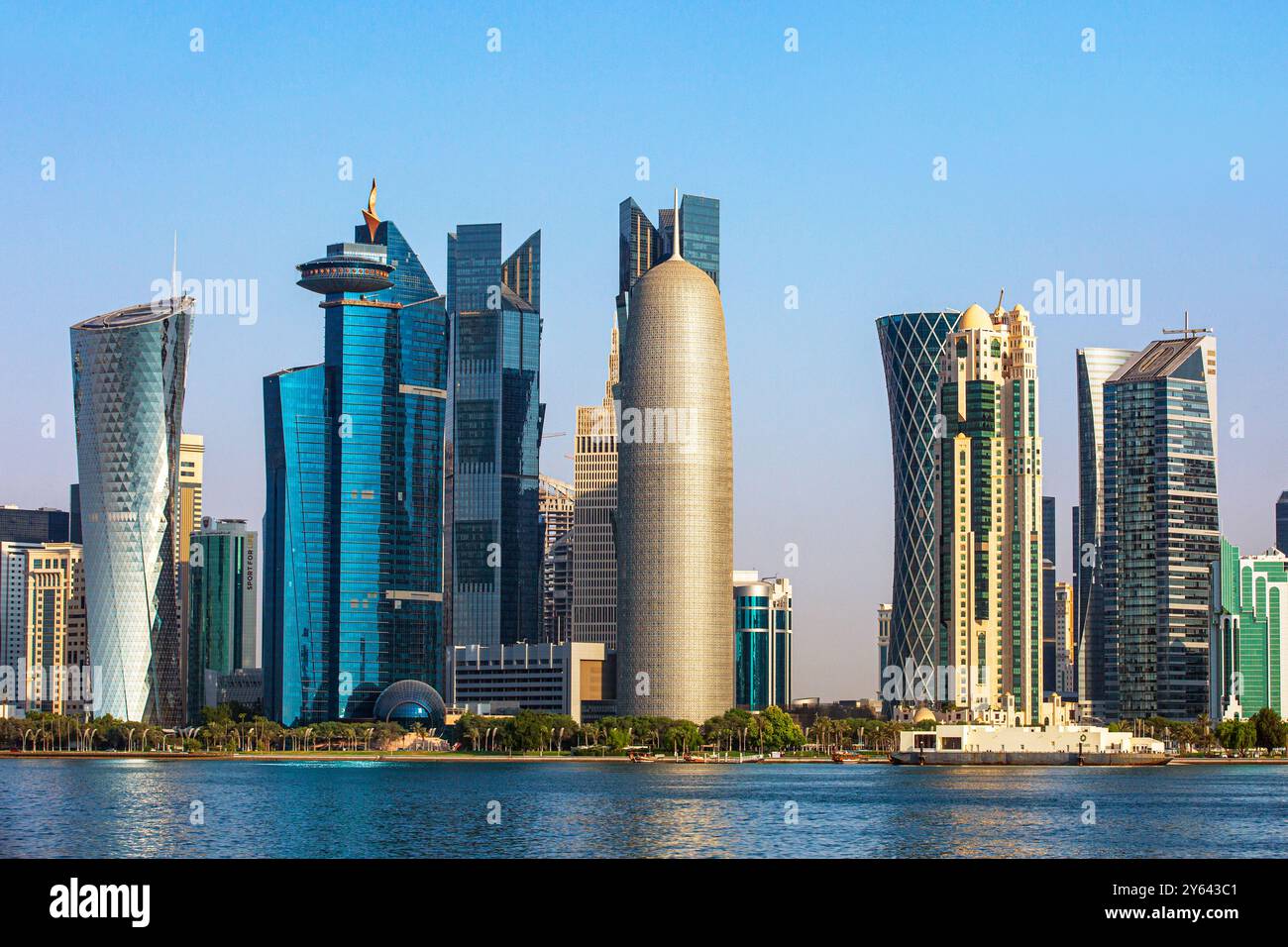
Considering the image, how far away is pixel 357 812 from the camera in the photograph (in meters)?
111

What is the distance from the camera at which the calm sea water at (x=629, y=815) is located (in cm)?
8319

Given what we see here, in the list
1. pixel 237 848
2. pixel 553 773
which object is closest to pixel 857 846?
pixel 237 848

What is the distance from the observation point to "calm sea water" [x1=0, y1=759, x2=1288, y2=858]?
3275 inches

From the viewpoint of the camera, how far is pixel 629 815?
10706 cm

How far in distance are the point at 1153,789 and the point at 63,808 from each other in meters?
87.6
